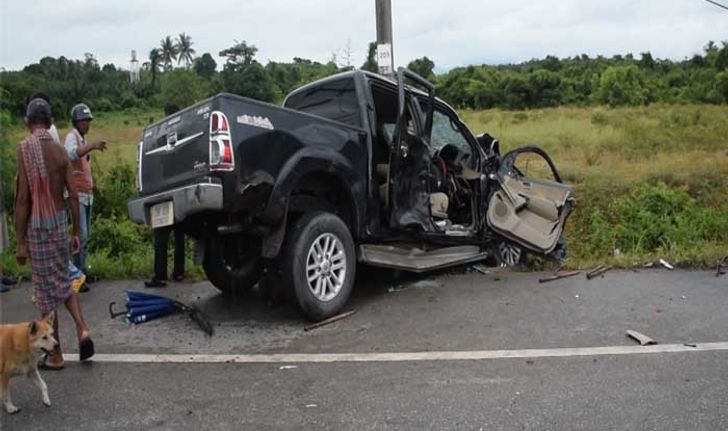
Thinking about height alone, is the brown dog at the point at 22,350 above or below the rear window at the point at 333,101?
below

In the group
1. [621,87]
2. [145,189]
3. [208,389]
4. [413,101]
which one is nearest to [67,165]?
[145,189]

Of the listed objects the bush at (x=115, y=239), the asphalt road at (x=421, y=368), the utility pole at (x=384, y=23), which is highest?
the utility pole at (x=384, y=23)

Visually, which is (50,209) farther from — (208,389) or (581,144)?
(581,144)

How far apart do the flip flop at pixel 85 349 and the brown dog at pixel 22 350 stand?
64 cm

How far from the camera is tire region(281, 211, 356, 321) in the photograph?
→ 5.13 metres

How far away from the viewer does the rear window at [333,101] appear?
20.5ft

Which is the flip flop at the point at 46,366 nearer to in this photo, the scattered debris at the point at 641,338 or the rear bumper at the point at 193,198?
the rear bumper at the point at 193,198

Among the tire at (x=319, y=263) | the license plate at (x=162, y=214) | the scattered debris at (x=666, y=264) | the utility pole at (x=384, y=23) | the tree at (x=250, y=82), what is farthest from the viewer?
the tree at (x=250, y=82)

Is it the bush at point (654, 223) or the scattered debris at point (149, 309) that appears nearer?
the scattered debris at point (149, 309)

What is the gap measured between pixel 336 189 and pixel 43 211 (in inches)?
92.9

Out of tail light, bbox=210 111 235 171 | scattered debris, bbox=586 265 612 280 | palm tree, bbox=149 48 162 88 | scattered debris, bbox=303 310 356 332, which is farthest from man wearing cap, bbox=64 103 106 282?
palm tree, bbox=149 48 162 88

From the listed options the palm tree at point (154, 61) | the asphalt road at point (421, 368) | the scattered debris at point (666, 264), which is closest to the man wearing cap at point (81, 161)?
the asphalt road at point (421, 368)

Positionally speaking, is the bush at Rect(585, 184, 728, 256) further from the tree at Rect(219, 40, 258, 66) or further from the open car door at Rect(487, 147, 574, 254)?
the tree at Rect(219, 40, 258, 66)

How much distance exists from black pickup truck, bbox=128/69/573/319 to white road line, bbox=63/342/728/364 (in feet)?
2.26
